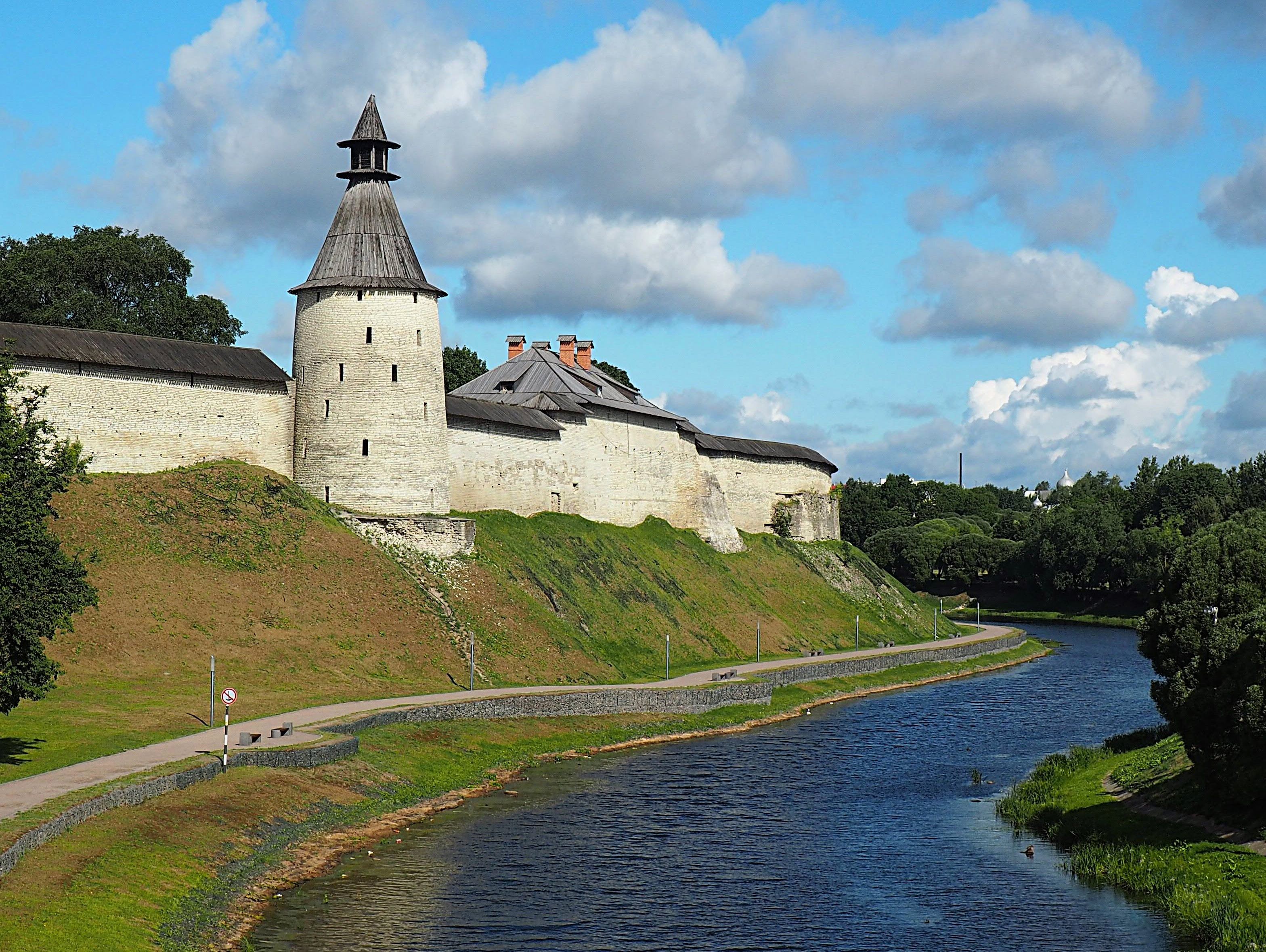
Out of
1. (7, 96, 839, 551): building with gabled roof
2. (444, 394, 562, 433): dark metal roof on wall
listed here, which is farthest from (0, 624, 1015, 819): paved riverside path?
(444, 394, 562, 433): dark metal roof on wall

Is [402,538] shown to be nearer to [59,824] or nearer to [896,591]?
[59,824]

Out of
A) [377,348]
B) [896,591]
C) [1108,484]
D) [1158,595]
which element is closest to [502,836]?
[1158,595]

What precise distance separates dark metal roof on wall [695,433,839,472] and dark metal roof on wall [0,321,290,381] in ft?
116

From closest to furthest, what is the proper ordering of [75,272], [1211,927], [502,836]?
[1211,927] < [502,836] < [75,272]

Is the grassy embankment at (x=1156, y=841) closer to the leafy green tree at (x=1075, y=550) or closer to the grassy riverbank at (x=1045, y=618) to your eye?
the grassy riverbank at (x=1045, y=618)

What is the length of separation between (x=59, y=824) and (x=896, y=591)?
A: 71.4 meters

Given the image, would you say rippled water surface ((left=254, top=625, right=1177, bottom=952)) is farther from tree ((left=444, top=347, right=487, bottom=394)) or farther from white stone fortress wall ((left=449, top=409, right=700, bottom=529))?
tree ((left=444, top=347, right=487, bottom=394))

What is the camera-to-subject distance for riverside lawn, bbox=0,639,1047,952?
23.8 meters

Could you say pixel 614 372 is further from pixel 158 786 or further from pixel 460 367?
pixel 158 786

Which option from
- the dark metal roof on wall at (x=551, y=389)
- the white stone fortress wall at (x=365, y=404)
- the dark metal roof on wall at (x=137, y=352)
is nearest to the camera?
the dark metal roof on wall at (x=137, y=352)

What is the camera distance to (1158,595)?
128ft

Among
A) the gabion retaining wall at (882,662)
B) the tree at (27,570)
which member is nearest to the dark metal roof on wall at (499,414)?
the gabion retaining wall at (882,662)

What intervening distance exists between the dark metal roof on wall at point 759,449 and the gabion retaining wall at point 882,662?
17.4 m

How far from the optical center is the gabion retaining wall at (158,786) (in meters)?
24.9
